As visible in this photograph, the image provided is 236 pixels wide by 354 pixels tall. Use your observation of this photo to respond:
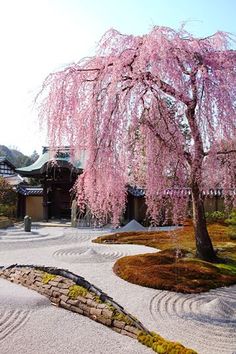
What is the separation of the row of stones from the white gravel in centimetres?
13

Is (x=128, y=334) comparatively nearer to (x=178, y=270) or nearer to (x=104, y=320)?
(x=104, y=320)

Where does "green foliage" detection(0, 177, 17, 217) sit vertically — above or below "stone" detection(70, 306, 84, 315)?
above

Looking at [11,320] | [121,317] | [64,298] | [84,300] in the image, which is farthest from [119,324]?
[11,320]

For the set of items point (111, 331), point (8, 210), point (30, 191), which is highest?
point (30, 191)

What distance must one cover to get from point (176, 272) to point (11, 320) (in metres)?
4.00

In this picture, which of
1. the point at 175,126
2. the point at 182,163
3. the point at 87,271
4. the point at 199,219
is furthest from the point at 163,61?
the point at 87,271

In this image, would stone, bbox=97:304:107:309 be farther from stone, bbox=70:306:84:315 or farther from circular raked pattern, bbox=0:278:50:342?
circular raked pattern, bbox=0:278:50:342

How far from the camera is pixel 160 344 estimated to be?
16.3 feet

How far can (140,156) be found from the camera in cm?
825

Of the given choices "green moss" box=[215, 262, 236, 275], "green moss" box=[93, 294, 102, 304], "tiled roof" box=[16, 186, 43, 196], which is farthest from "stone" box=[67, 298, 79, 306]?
"tiled roof" box=[16, 186, 43, 196]

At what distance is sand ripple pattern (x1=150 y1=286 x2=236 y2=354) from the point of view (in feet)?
17.1

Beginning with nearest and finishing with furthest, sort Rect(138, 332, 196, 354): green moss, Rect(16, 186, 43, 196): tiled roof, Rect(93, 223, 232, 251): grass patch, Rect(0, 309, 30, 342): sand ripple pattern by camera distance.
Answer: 1. Rect(138, 332, 196, 354): green moss
2. Rect(0, 309, 30, 342): sand ripple pattern
3. Rect(93, 223, 232, 251): grass patch
4. Rect(16, 186, 43, 196): tiled roof

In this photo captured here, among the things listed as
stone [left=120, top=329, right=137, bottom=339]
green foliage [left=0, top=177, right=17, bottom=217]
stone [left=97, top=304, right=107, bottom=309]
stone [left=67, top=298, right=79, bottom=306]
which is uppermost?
green foliage [left=0, top=177, right=17, bottom=217]

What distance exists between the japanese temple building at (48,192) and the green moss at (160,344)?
17258 mm
